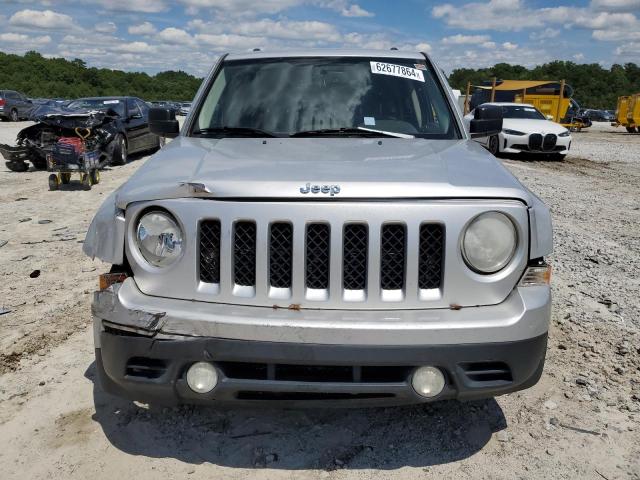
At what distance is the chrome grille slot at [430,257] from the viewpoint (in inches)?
90.0

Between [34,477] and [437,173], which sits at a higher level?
[437,173]

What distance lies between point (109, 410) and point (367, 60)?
2.72m

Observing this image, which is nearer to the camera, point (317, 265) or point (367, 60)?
point (317, 265)

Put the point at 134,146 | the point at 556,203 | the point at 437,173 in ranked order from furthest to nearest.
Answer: the point at 134,146 < the point at 556,203 < the point at 437,173

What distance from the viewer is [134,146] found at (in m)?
14.2

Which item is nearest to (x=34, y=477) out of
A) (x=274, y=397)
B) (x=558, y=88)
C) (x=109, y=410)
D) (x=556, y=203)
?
(x=109, y=410)

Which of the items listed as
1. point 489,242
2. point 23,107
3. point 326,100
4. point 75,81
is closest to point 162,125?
point 326,100

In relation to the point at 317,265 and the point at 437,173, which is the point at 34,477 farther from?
the point at 437,173

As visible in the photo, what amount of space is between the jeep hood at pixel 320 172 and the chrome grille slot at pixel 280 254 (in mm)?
132

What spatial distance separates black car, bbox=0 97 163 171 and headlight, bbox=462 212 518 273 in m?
9.90

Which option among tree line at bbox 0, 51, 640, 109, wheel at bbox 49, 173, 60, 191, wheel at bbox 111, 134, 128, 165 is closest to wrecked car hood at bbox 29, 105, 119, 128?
wheel at bbox 111, 134, 128, 165

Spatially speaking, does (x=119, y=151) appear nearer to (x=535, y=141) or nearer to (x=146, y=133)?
(x=146, y=133)

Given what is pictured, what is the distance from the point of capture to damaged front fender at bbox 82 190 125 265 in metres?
2.37

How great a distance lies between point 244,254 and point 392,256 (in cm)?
58
